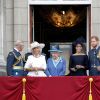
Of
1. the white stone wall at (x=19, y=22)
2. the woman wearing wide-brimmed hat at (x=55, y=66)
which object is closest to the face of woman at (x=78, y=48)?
the woman wearing wide-brimmed hat at (x=55, y=66)

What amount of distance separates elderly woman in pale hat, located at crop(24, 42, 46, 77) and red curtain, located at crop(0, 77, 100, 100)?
31.0 inches

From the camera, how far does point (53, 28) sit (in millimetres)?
19172

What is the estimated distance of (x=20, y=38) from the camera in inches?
671

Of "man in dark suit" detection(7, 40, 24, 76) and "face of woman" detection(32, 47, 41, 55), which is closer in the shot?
"face of woman" detection(32, 47, 41, 55)

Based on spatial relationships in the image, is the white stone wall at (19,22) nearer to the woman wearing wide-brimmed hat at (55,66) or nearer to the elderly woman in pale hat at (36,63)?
the woman wearing wide-brimmed hat at (55,66)

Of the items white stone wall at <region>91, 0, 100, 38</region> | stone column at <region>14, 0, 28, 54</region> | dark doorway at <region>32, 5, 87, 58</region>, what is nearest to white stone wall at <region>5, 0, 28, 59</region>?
stone column at <region>14, 0, 28, 54</region>

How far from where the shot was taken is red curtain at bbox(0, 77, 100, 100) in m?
13.0

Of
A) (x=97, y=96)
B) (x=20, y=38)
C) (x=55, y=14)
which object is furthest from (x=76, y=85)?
(x=55, y=14)

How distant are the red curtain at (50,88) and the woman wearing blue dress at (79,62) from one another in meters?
1.25

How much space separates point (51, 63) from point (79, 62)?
70 centimetres

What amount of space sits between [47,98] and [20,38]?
14.2ft

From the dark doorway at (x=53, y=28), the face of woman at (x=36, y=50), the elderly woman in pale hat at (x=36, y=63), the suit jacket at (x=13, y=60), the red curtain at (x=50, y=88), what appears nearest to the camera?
the red curtain at (x=50, y=88)

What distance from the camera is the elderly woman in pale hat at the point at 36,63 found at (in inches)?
544

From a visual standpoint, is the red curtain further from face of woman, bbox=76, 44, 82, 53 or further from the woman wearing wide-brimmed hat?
face of woman, bbox=76, 44, 82, 53
